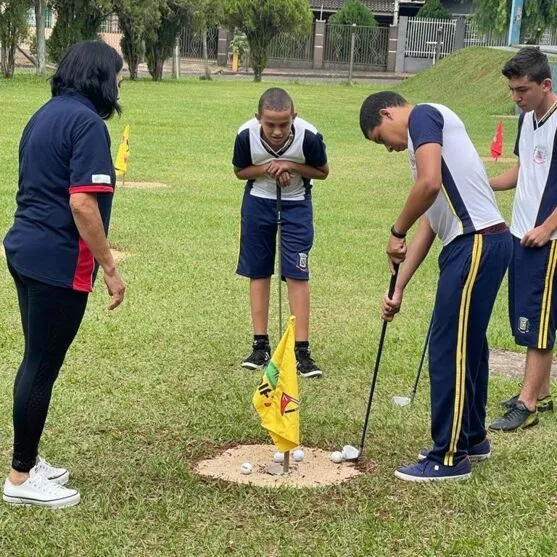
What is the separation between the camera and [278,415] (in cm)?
471

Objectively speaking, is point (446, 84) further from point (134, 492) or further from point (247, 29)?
point (134, 492)

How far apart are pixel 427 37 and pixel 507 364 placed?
52127 millimetres

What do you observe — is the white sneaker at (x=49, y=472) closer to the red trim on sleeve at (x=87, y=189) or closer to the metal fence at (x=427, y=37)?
the red trim on sleeve at (x=87, y=189)

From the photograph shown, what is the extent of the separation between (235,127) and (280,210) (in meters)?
17.4

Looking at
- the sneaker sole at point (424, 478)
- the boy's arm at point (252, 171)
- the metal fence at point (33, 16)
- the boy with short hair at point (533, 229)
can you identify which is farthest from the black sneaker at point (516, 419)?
the metal fence at point (33, 16)

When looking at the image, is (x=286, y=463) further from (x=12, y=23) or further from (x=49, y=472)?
(x=12, y=23)

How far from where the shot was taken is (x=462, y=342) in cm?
454

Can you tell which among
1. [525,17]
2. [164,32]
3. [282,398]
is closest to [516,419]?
[282,398]

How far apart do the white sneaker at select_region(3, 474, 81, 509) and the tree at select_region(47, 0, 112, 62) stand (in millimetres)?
34986

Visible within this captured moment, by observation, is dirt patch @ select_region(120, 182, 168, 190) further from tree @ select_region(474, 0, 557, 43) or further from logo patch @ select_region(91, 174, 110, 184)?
tree @ select_region(474, 0, 557, 43)

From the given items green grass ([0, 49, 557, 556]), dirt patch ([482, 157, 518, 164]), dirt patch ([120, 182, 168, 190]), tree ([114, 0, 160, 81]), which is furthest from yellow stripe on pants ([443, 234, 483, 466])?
tree ([114, 0, 160, 81])

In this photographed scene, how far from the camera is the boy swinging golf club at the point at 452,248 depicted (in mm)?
4453

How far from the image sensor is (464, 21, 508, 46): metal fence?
1828 inches

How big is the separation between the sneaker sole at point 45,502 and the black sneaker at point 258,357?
2.24 meters
